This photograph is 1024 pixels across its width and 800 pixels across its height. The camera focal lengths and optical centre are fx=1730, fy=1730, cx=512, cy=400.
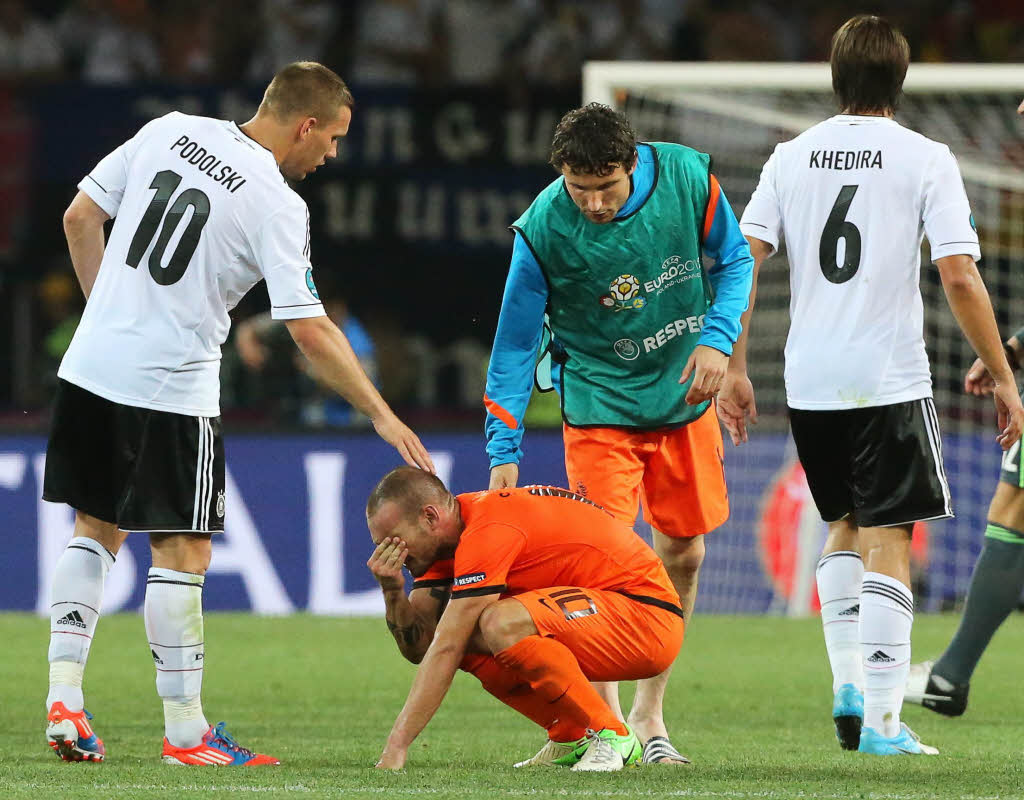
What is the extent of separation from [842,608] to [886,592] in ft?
1.05

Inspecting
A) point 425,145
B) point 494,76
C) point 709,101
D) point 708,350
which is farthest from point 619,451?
point 494,76

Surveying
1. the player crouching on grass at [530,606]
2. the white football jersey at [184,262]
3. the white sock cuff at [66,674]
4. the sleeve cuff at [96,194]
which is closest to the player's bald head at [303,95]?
the white football jersey at [184,262]

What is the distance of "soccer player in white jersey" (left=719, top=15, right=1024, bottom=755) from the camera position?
4.88m

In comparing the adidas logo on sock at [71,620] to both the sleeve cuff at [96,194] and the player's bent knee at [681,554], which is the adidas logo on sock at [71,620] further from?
the player's bent knee at [681,554]

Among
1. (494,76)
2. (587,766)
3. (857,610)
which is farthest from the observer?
(494,76)

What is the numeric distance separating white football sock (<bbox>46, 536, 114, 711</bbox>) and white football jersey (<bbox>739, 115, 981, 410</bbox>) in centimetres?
210

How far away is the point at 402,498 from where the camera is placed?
4574 millimetres

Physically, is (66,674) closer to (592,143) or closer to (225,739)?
(225,739)

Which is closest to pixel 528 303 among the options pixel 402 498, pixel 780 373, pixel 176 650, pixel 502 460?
pixel 502 460

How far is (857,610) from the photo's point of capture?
5.21m

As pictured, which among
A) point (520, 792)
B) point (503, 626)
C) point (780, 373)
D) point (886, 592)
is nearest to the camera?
point (520, 792)

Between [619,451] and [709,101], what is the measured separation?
463cm

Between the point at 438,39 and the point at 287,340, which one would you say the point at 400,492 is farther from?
the point at 438,39

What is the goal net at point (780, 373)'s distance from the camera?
10.2 meters
